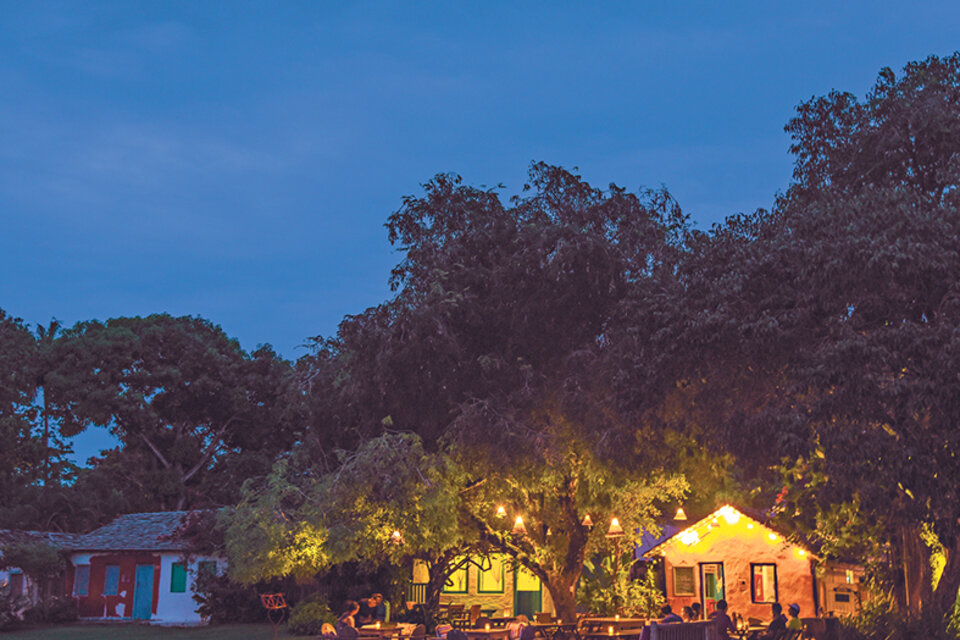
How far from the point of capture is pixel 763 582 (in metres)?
29.2

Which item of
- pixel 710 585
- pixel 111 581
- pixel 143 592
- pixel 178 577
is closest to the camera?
pixel 710 585

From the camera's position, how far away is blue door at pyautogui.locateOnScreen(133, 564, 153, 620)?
34656mm

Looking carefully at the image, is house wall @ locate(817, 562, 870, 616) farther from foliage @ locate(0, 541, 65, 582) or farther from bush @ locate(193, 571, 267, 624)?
foliage @ locate(0, 541, 65, 582)

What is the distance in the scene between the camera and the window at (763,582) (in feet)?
95.2

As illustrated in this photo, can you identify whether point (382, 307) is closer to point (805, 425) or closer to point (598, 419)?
point (598, 419)

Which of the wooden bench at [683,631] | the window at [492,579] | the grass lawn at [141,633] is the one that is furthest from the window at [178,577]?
the wooden bench at [683,631]

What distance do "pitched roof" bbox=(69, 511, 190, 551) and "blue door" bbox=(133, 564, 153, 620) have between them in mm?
1025

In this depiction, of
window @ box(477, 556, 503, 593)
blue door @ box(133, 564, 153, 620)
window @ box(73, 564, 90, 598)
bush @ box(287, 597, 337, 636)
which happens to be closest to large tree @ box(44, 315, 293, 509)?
window @ box(73, 564, 90, 598)

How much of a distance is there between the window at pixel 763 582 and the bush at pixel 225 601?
1689 cm

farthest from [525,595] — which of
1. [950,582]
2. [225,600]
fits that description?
[950,582]

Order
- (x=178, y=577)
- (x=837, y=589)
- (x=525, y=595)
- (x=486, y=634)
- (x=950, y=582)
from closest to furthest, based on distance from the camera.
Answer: (x=950, y=582) < (x=486, y=634) < (x=837, y=589) < (x=178, y=577) < (x=525, y=595)

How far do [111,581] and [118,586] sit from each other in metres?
0.39

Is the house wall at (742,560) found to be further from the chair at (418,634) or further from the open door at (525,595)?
the chair at (418,634)

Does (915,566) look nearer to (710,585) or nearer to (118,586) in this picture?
(710,585)
